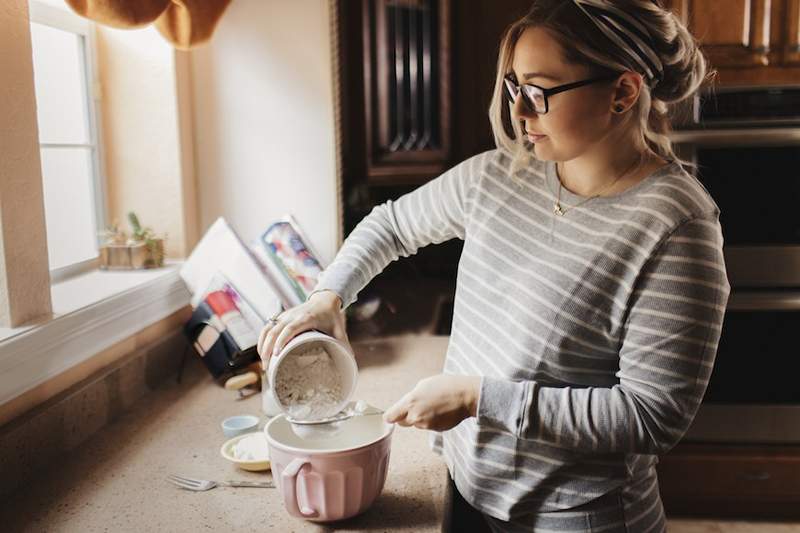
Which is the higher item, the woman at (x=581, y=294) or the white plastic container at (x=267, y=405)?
the woman at (x=581, y=294)

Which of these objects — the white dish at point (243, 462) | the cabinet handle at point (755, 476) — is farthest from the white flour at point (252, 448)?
the cabinet handle at point (755, 476)

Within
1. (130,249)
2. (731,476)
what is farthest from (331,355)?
(731,476)

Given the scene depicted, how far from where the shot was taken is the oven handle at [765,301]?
230 cm

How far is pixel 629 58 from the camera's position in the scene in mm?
967

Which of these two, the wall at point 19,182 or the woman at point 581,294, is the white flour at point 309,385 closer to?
the woman at point 581,294

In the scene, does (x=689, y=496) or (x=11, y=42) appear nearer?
(x=11, y=42)

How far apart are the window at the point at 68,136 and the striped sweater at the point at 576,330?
0.96 metres

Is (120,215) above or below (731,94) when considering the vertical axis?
below

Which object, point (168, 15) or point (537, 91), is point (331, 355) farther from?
point (168, 15)

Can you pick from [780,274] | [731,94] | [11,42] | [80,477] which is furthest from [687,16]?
[80,477]

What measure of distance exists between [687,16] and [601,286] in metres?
1.70

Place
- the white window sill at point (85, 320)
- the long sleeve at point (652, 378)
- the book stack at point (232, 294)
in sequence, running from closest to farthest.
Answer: the long sleeve at point (652, 378), the white window sill at point (85, 320), the book stack at point (232, 294)

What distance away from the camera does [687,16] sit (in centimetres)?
232

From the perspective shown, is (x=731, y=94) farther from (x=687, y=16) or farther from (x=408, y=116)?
(x=408, y=116)
